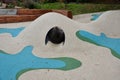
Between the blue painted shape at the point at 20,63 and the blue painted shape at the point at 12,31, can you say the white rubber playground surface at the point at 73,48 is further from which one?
the blue painted shape at the point at 12,31

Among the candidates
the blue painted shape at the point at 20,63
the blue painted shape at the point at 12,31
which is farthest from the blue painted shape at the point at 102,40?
the blue painted shape at the point at 12,31

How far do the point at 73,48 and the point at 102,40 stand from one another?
2.49 meters

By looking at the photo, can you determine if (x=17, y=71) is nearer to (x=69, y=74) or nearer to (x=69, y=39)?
(x=69, y=74)

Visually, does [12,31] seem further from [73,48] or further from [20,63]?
[20,63]

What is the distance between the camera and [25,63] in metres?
10.1

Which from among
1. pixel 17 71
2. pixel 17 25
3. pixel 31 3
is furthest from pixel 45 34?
pixel 31 3

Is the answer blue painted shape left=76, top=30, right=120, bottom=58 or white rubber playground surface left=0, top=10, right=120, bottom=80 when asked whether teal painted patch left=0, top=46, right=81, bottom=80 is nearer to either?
white rubber playground surface left=0, top=10, right=120, bottom=80

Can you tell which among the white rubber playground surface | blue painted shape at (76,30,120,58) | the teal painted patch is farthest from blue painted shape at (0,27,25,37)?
blue painted shape at (76,30,120,58)

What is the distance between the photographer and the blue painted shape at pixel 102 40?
12464 mm

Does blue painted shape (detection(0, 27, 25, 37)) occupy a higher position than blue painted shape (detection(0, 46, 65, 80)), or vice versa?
blue painted shape (detection(0, 27, 25, 37))

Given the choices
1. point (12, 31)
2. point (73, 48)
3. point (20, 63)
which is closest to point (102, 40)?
point (73, 48)

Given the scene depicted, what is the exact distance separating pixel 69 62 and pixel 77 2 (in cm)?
1663

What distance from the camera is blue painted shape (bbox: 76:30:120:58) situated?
1246cm

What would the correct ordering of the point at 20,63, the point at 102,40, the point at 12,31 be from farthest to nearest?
1. the point at 12,31
2. the point at 102,40
3. the point at 20,63
